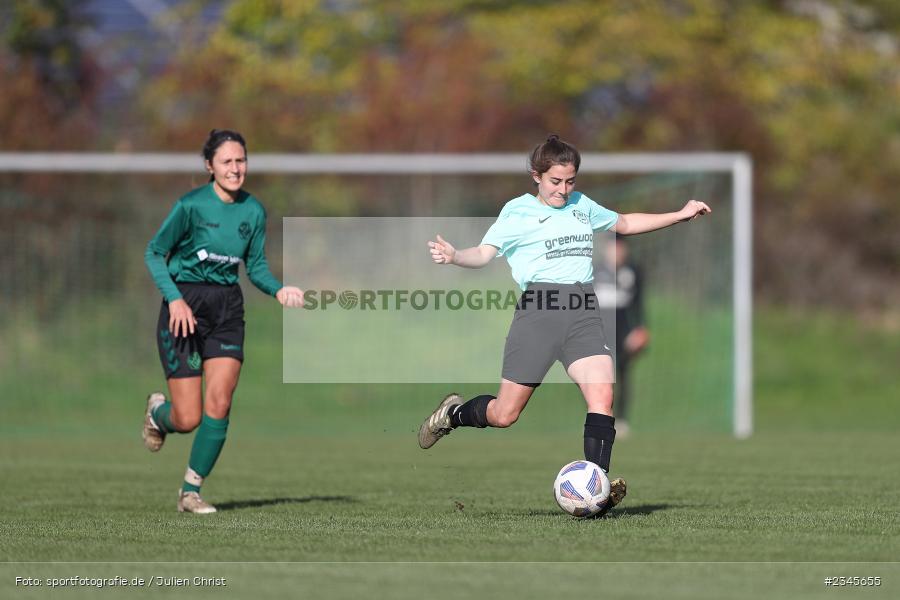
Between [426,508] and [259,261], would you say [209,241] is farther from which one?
[426,508]

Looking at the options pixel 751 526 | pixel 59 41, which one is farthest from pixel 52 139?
pixel 751 526

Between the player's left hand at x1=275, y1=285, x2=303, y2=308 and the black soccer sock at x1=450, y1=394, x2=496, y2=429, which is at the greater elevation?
the player's left hand at x1=275, y1=285, x2=303, y2=308

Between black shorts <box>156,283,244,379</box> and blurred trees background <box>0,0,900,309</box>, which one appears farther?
blurred trees background <box>0,0,900,309</box>

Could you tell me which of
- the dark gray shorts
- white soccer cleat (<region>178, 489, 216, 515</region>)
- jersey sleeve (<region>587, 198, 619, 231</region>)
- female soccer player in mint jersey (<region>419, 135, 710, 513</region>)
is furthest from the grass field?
jersey sleeve (<region>587, 198, 619, 231</region>)

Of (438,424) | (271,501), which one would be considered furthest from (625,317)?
(438,424)

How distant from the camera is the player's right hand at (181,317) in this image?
792 cm

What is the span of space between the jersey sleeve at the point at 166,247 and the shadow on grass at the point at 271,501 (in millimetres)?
1337

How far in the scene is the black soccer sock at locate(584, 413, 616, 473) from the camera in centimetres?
763

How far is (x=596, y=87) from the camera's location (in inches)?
1118

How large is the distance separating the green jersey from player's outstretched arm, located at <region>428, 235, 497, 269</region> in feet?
3.86

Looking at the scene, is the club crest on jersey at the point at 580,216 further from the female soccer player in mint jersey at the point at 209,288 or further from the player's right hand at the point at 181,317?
the player's right hand at the point at 181,317

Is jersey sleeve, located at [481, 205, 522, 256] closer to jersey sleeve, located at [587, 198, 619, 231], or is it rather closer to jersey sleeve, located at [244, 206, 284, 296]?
jersey sleeve, located at [587, 198, 619, 231]

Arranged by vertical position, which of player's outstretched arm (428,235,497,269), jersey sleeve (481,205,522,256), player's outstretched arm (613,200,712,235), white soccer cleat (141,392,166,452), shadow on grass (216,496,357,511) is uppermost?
player's outstretched arm (613,200,712,235)

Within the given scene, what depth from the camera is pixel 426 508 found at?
8.38 meters
